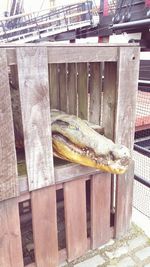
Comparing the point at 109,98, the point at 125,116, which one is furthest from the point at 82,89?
the point at 125,116

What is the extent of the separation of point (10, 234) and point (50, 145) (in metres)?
0.52

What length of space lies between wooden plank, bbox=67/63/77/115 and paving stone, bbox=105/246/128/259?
0.96 meters

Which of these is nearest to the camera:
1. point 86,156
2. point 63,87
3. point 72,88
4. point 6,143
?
point 6,143

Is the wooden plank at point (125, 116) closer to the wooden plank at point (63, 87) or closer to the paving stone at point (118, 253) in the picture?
the paving stone at point (118, 253)

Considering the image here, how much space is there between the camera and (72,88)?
6.20 ft

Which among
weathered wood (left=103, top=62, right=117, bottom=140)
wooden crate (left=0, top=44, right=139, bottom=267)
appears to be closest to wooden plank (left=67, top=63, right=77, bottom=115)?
wooden crate (left=0, top=44, right=139, bottom=267)

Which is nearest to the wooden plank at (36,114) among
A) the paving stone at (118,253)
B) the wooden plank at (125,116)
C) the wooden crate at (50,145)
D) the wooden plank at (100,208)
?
the wooden crate at (50,145)

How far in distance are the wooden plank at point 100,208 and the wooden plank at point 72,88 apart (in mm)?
522

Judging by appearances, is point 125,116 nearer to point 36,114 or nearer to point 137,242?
point 36,114

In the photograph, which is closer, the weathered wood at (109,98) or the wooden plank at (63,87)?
the weathered wood at (109,98)

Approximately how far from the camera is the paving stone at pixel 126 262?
163cm

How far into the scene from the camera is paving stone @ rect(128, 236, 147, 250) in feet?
5.85

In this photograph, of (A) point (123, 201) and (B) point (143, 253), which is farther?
(A) point (123, 201)

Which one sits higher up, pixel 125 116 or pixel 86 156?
pixel 125 116
